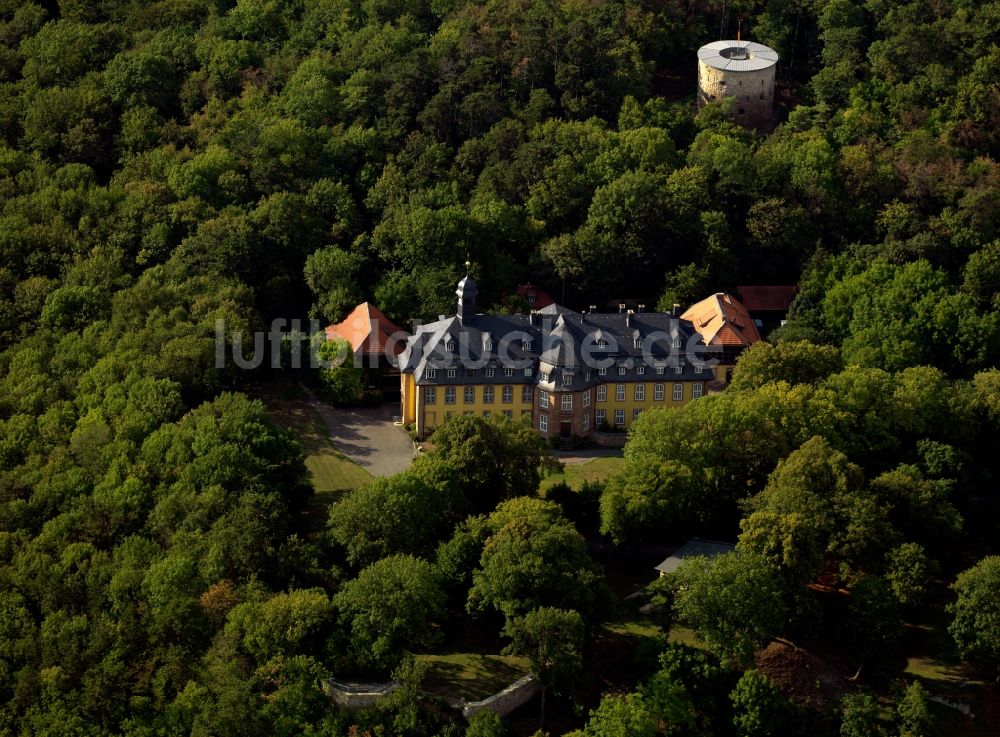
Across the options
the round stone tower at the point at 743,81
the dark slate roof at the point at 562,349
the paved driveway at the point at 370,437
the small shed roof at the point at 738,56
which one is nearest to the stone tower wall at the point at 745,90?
the round stone tower at the point at 743,81

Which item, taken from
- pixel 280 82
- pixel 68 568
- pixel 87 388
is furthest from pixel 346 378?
pixel 280 82

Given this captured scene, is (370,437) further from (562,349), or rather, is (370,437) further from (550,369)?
(562,349)

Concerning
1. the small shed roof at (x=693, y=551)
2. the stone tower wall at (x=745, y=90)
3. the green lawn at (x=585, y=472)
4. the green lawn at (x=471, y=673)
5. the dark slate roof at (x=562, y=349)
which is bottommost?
the green lawn at (x=471, y=673)

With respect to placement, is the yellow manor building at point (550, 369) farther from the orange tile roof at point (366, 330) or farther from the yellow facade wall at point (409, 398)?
the orange tile roof at point (366, 330)

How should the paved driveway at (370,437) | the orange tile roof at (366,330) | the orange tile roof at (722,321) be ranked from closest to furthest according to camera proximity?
the paved driveway at (370,437)
the orange tile roof at (366,330)
the orange tile roof at (722,321)

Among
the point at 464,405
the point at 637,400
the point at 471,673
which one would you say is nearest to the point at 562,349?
the point at 637,400

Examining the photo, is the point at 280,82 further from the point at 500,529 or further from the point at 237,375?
the point at 500,529

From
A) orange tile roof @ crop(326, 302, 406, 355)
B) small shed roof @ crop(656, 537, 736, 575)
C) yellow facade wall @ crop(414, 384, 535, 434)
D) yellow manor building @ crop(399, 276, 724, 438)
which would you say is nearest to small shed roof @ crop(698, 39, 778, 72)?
yellow manor building @ crop(399, 276, 724, 438)
